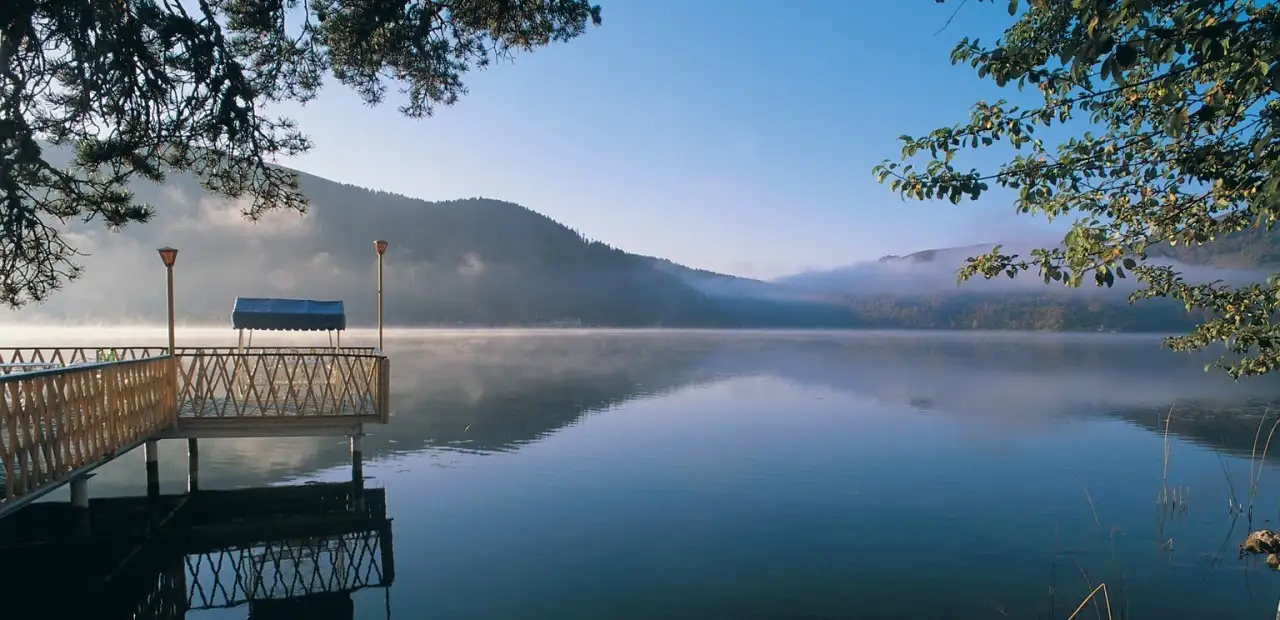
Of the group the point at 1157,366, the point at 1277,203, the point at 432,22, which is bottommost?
the point at 1157,366

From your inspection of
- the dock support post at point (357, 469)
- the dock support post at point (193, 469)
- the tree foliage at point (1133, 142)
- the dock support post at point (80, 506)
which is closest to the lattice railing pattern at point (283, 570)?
the dock support post at point (80, 506)

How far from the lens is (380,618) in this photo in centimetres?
999

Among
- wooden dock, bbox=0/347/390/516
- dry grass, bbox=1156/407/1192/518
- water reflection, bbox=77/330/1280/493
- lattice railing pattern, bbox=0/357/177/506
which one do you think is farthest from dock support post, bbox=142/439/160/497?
dry grass, bbox=1156/407/1192/518

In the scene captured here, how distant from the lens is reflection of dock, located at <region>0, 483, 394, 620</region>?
33.4 ft

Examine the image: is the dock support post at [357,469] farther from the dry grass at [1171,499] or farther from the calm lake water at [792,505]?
the dry grass at [1171,499]

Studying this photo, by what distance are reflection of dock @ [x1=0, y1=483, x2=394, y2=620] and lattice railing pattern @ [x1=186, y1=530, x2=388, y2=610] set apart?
16 mm

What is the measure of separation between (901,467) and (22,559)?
63.6 feet

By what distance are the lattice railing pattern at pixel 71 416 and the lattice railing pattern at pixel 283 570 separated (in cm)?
241

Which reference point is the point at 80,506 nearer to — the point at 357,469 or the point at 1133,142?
the point at 357,469

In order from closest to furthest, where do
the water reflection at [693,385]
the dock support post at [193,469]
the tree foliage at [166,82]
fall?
the tree foliage at [166,82], the dock support post at [193,469], the water reflection at [693,385]

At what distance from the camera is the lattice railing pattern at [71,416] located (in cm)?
895

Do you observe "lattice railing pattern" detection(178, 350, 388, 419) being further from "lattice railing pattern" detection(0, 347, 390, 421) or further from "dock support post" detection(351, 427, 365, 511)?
"dock support post" detection(351, 427, 365, 511)

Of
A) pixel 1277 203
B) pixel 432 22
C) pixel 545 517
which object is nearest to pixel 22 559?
pixel 545 517

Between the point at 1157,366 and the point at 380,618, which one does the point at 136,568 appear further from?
the point at 1157,366
